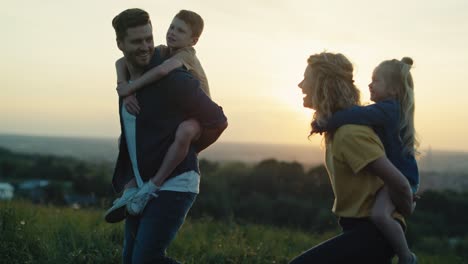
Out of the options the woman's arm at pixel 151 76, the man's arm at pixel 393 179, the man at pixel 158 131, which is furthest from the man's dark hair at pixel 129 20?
the man's arm at pixel 393 179

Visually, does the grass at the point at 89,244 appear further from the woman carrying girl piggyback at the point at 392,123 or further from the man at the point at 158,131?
the woman carrying girl piggyback at the point at 392,123

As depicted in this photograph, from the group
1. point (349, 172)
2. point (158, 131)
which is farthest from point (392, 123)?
point (158, 131)

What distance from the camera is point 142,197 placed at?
3520 mm

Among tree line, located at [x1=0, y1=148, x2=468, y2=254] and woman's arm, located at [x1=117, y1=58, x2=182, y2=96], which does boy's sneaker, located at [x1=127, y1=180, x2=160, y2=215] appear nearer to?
woman's arm, located at [x1=117, y1=58, x2=182, y2=96]

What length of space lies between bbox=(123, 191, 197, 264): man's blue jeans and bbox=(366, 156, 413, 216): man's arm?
109 cm

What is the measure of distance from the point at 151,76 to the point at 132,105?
0.70 feet

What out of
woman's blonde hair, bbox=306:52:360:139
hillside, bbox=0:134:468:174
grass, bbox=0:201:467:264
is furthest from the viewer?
hillside, bbox=0:134:468:174

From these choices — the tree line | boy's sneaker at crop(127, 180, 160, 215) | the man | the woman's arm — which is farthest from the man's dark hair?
the tree line

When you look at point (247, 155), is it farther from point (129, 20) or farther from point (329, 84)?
point (329, 84)

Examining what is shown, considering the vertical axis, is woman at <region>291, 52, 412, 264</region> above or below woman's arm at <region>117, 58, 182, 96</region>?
below

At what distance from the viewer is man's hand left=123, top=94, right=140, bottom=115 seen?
3588mm

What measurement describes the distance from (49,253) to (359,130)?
3367 millimetres

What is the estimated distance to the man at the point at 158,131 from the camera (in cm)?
346

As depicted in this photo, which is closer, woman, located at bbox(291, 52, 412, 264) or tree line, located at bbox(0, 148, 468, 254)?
woman, located at bbox(291, 52, 412, 264)
